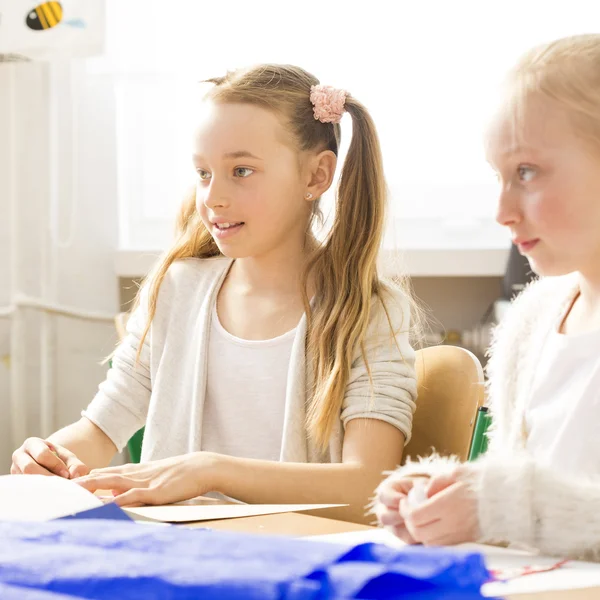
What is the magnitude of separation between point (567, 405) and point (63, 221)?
177 cm

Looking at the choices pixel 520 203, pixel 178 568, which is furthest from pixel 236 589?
pixel 520 203

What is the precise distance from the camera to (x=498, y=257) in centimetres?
239

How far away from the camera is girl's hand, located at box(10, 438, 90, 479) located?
109 centimetres

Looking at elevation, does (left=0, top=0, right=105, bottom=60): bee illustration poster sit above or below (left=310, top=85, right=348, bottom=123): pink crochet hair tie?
above

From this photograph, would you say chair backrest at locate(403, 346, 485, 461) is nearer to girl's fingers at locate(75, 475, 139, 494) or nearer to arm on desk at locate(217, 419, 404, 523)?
arm on desk at locate(217, 419, 404, 523)

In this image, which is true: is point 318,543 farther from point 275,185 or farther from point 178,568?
point 275,185

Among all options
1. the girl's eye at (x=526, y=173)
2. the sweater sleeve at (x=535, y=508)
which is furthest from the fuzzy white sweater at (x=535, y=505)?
the girl's eye at (x=526, y=173)

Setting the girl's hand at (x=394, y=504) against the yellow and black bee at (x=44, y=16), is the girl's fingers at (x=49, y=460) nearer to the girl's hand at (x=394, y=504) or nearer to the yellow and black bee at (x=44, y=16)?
the girl's hand at (x=394, y=504)

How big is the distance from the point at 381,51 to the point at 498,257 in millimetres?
640

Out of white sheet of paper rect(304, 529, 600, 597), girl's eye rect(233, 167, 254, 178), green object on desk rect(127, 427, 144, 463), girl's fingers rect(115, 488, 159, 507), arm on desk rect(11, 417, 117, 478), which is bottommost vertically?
green object on desk rect(127, 427, 144, 463)

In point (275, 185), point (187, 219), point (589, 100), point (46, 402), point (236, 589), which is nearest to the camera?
point (236, 589)

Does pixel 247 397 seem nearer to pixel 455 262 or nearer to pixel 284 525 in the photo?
pixel 284 525

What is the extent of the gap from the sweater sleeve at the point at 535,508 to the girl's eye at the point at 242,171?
67 centimetres

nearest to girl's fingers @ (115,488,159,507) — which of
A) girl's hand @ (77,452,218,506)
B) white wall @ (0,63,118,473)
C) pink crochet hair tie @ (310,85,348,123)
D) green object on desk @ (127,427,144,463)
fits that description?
girl's hand @ (77,452,218,506)
